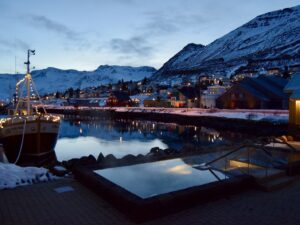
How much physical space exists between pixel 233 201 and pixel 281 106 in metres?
53.5

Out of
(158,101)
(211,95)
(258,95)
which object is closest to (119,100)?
(158,101)

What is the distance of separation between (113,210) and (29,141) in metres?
16.2

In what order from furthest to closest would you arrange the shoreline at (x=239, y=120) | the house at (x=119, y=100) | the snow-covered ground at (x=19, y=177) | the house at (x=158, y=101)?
the house at (x=119, y=100)
the house at (x=158, y=101)
the shoreline at (x=239, y=120)
the snow-covered ground at (x=19, y=177)

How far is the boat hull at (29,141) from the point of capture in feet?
69.3

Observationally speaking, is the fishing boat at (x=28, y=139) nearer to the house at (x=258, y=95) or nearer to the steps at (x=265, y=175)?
the steps at (x=265, y=175)

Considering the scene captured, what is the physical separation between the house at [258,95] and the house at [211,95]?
324 inches

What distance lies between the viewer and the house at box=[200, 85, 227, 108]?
7138cm

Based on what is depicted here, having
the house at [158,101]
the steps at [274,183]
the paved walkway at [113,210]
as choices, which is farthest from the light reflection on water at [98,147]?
the house at [158,101]

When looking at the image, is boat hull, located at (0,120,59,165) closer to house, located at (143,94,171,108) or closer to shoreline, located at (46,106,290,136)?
shoreline, located at (46,106,290,136)

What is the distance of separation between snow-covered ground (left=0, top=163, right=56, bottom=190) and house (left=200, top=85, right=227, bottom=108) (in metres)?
62.9

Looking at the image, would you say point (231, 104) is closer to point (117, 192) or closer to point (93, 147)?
point (93, 147)

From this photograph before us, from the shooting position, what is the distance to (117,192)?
725 cm

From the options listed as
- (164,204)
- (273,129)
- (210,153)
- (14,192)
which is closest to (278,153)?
(210,153)

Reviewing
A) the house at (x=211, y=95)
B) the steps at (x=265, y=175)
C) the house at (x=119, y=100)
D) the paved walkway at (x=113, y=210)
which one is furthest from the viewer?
the house at (x=119, y=100)
